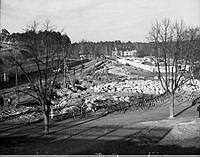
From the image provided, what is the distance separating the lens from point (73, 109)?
94.2 feet

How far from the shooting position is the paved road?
637 inches

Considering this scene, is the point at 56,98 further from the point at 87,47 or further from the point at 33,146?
the point at 87,47

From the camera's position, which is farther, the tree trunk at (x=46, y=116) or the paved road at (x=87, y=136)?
the tree trunk at (x=46, y=116)

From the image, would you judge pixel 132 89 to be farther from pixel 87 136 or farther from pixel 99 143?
pixel 99 143

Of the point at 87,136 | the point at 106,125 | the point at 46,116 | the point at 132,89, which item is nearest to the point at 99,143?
the point at 87,136

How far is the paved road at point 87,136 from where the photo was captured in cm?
1617

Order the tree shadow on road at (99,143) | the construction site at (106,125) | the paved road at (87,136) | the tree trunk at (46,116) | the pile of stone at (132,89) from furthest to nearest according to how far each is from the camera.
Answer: the pile of stone at (132,89), the tree trunk at (46,116), the construction site at (106,125), the paved road at (87,136), the tree shadow on road at (99,143)

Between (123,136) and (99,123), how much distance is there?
179 inches

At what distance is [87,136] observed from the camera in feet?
63.3

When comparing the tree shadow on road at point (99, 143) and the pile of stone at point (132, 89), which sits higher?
the pile of stone at point (132, 89)

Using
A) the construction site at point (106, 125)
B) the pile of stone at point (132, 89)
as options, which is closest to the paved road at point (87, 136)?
the construction site at point (106, 125)

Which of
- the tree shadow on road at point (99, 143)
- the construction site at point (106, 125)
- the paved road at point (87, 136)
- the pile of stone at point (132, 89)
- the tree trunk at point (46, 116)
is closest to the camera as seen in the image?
the tree shadow on road at point (99, 143)

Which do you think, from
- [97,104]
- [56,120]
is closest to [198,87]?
[97,104]

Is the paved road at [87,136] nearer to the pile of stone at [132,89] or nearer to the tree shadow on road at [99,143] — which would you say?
the tree shadow on road at [99,143]
